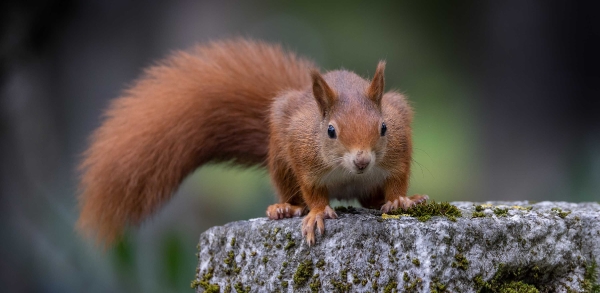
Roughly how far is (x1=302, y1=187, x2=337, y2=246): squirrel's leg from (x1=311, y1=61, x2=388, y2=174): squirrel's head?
0.14 metres

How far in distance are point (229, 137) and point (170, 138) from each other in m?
0.22

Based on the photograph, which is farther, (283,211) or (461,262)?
(283,211)

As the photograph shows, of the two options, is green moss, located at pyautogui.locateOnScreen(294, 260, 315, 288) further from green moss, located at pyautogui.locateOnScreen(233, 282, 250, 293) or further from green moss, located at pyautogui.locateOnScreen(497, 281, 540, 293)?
green moss, located at pyautogui.locateOnScreen(497, 281, 540, 293)

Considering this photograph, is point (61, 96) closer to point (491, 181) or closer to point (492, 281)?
point (491, 181)

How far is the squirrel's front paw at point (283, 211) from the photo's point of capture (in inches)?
76.9

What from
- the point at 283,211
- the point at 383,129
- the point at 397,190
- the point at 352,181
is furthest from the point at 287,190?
the point at 383,129

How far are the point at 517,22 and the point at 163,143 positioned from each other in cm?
236

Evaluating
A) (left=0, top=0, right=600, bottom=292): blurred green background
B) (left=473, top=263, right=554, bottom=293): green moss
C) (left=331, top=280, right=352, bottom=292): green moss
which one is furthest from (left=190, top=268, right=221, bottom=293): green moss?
(left=0, top=0, right=600, bottom=292): blurred green background

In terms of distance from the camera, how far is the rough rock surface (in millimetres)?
1540

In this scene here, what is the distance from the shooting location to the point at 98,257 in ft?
11.8

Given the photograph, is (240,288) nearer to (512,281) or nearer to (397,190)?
(397,190)

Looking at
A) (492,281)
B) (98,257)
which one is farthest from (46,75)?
(492,281)

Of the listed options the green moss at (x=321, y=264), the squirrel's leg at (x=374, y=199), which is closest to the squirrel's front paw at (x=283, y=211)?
the squirrel's leg at (x=374, y=199)

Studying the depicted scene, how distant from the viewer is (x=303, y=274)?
1.62 metres
